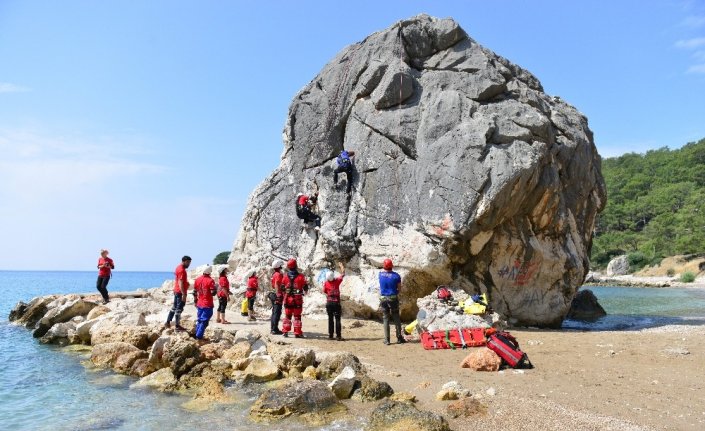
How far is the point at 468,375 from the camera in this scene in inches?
348

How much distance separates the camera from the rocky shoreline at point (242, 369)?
7406mm

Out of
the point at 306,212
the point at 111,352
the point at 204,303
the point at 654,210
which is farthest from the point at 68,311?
the point at 654,210

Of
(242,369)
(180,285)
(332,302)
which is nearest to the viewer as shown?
(242,369)

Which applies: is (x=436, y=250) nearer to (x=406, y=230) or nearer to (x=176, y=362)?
(x=406, y=230)

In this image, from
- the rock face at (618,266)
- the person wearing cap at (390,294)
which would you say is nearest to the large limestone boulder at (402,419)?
the person wearing cap at (390,294)

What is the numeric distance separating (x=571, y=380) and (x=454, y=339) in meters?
3.67

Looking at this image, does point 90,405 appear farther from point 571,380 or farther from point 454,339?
point 571,380

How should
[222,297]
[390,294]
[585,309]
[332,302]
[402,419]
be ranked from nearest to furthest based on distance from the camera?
1. [402,419]
2. [390,294]
3. [332,302]
4. [222,297]
5. [585,309]

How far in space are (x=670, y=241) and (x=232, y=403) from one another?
84.2 m

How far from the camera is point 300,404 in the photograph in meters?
7.50

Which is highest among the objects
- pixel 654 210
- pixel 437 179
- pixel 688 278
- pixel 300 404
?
pixel 654 210

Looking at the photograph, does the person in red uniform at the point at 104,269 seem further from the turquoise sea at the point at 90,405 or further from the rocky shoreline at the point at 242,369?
the turquoise sea at the point at 90,405

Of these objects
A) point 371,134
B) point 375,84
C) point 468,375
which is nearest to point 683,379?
point 468,375

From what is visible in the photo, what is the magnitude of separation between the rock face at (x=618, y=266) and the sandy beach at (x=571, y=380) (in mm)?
68647
